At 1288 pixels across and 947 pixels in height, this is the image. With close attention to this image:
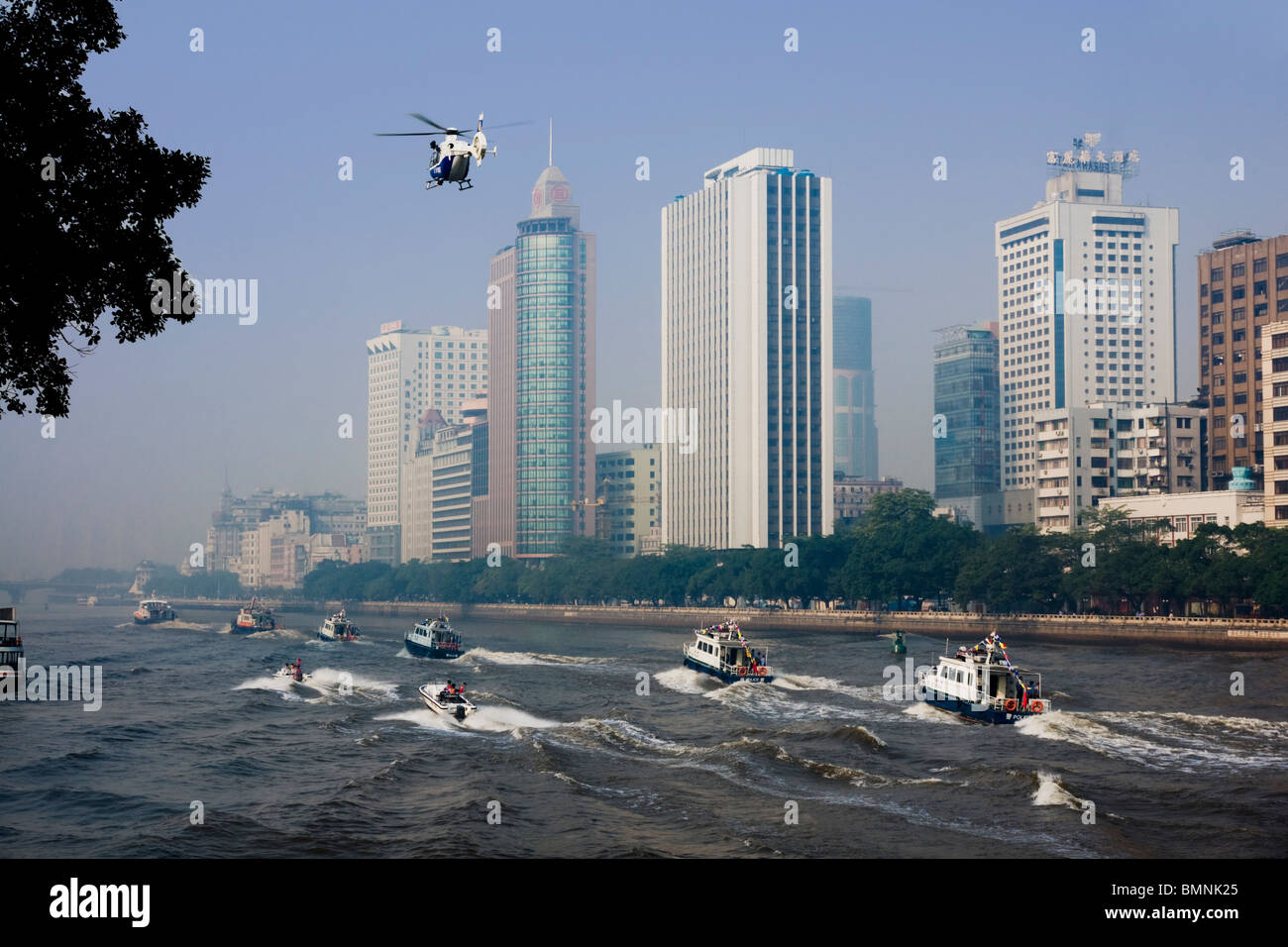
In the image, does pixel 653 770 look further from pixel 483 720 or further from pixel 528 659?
pixel 528 659

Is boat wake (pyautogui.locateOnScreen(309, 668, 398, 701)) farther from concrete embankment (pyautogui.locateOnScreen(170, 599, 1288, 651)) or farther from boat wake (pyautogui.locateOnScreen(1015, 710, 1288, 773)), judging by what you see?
concrete embankment (pyautogui.locateOnScreen(170, 599, 1288, 651))

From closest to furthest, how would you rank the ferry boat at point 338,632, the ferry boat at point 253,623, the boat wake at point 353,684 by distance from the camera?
1. the boat wake at point 353,684
2. the ferry boat at point 338,632
3. the ferry boat at point 253,623

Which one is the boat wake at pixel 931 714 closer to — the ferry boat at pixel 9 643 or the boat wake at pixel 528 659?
the boat wake at pixel 528 659

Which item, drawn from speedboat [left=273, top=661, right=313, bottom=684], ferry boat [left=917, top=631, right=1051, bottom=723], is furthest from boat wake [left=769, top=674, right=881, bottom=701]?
speedboat [left=273, top=661, right=313, bottom=684]

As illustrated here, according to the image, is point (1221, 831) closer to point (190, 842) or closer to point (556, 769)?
point (556, 769)

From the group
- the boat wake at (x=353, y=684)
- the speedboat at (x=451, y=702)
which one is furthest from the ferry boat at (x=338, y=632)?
the speedboat at (x=451, y=702)

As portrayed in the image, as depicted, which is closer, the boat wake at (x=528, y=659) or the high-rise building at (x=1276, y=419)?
the boat wake at (x=528, y=659)
